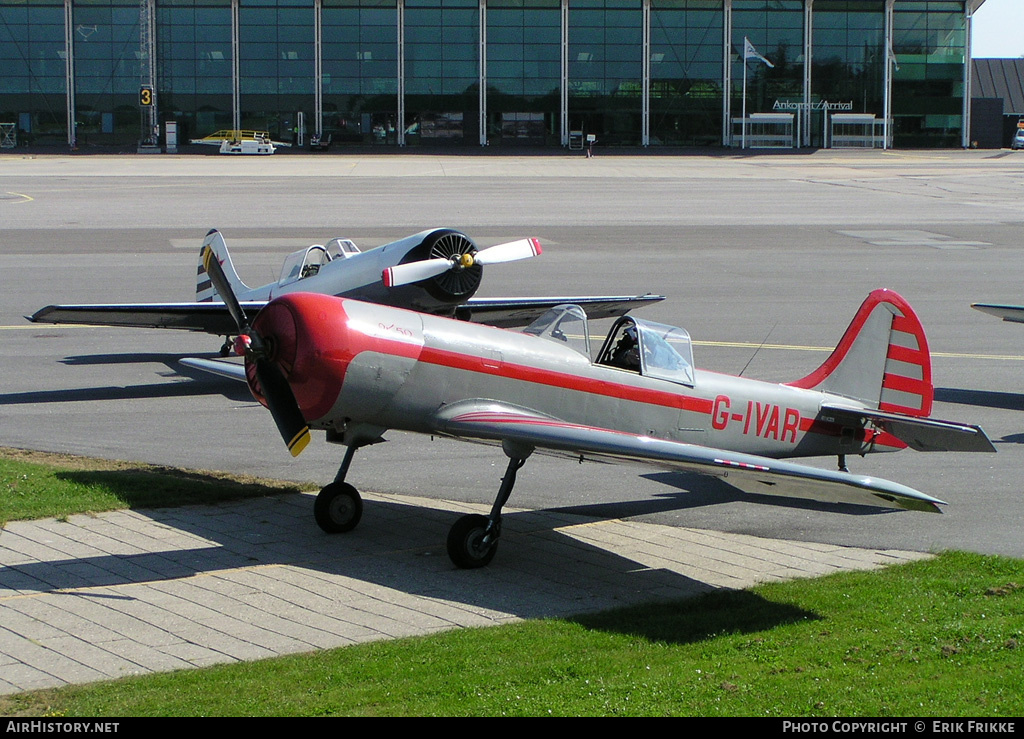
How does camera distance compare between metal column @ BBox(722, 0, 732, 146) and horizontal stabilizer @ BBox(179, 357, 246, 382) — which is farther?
metal column @ BBox(722, 0, 732, 146)

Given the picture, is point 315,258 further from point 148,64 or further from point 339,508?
point 148,64

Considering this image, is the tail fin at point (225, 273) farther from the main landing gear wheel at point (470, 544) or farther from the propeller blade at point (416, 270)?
the main landing gear wheel at point (470, 544)

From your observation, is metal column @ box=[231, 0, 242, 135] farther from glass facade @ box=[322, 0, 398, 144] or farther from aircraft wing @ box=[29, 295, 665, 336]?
aircraft wing @ box=[29, 295, 665, 336]

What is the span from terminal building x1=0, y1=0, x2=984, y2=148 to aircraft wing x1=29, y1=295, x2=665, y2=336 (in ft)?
238

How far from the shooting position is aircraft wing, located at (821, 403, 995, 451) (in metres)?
9.45

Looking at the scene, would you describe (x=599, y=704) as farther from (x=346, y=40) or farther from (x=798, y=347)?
(x=346, y=40)

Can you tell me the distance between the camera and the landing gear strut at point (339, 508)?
33.8 ft

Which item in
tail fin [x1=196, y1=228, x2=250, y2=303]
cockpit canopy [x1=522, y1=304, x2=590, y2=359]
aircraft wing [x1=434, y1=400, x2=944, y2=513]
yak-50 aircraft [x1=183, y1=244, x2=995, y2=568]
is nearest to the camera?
aircraft wing [x1=434, y1=400, x2=944, y2=513]

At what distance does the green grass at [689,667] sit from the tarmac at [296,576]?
405mm

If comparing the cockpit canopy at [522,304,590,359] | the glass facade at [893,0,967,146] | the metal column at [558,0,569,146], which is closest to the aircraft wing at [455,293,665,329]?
the cockpit canopy at [522,304,590,359]

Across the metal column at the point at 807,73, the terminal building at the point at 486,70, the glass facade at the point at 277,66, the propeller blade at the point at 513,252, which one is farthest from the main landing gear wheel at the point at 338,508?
the metal column at the point at 807,73

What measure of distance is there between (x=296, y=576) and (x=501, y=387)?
226cm

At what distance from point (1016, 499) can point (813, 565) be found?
3.26 metres

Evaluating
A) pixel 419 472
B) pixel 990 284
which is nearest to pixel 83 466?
pixel 419 472
